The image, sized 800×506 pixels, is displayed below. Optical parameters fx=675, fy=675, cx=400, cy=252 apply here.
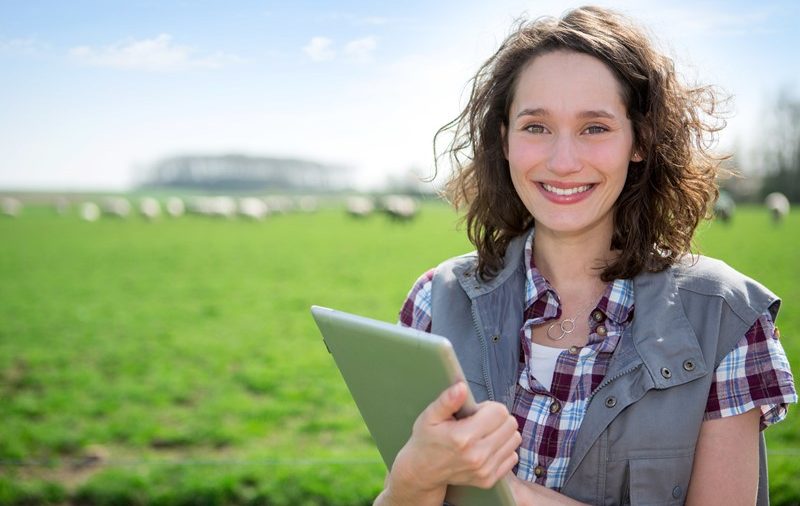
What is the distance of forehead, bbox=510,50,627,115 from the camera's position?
1.75 meters

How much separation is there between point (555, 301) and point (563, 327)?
0.08m

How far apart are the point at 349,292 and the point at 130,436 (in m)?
7.34

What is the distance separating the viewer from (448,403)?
4.00 feet

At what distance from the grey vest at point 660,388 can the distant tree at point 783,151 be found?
1983 cm

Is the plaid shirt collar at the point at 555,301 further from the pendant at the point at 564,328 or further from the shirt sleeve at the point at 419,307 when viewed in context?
the shirt sleeve at the point at 419,307

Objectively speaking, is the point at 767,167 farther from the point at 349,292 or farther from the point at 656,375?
the point at 656,375

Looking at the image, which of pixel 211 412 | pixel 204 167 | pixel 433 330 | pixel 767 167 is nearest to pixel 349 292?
pixel 211 412

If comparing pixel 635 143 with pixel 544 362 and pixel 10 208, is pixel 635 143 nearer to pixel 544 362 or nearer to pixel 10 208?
pixel 544 362

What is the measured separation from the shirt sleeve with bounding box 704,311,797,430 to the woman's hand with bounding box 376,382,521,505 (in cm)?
65

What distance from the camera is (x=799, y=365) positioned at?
657cm

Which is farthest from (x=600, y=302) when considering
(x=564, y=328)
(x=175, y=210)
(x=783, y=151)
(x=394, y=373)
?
(x=175, y=210)

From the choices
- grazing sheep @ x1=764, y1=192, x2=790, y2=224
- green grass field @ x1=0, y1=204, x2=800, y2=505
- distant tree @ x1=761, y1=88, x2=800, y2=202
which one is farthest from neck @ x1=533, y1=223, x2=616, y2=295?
grazing sheep @ x1=764, y1=192, x2=790, y2=224

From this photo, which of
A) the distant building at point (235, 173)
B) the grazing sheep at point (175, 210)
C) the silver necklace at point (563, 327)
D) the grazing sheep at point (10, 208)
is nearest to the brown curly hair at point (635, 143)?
the silver necklace at point (563, 327)

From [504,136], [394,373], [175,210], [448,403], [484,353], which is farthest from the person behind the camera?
[175,210]
